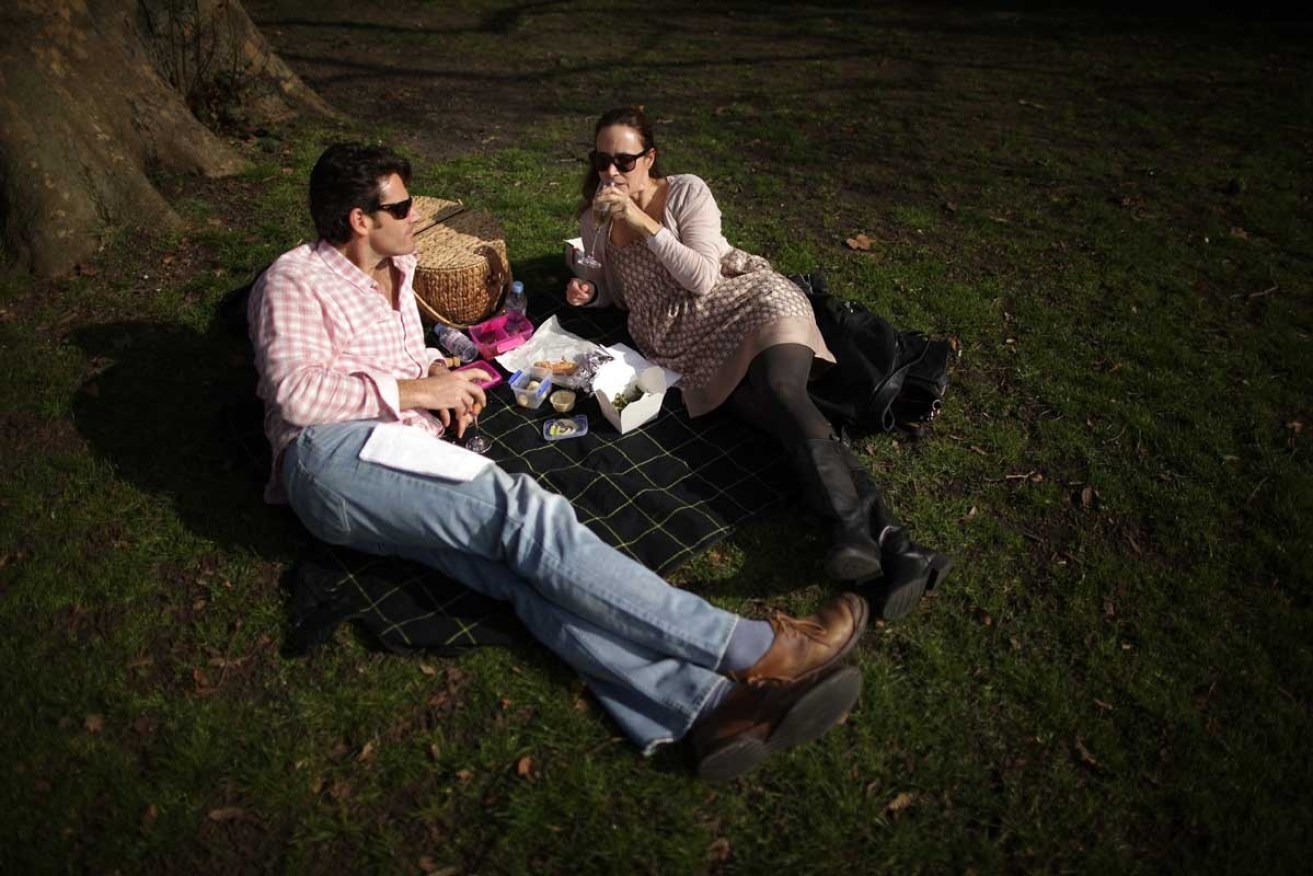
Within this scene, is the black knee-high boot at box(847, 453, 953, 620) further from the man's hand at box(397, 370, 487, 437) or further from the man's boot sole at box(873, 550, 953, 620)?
the man's hand at box(397, 370, 487, 437)

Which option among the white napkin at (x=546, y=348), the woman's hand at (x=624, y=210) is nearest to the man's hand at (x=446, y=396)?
the white napkin at (x=546, y=348)

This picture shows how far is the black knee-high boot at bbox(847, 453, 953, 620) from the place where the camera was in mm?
3484

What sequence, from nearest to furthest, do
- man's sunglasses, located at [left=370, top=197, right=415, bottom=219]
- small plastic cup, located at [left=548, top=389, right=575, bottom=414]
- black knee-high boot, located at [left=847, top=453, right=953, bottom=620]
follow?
black knee-high boot, located at [left=847, top=453, right=953, bottom=620]
man's sunglasses, located at [left=370, top=197, right=415, bottom=219]
small plastic cup, located at [left=548, top=389, right=575, bottom=414]

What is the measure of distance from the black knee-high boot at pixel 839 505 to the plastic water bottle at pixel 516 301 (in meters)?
2.36

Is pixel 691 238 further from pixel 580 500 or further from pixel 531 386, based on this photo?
pixel 580 500

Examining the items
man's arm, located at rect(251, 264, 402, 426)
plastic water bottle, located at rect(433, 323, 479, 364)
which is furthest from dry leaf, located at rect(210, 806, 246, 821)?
plastic water bottle, located at rect(433, 323, 479, 364)

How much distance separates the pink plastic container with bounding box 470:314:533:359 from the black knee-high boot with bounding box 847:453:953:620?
2.45 meters

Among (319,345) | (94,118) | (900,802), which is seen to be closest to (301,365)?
(319,345)

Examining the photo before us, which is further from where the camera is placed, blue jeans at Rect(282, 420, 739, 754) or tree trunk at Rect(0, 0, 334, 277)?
tree trunk at Rect(0, 0, 334, 277)

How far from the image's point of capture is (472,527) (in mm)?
3217

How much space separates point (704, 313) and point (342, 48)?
28.1 ft

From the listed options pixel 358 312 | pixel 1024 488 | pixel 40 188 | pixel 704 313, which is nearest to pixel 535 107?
pixel 40 188

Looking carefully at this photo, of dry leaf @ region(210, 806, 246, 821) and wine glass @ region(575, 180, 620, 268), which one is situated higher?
wine glass @ region(575, 180, 620, 268)

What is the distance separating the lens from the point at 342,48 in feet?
34.0
